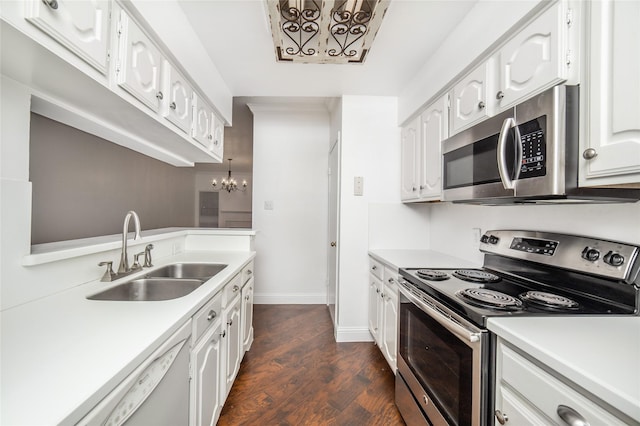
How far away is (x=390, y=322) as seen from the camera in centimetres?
195

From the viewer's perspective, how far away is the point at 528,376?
77 cm

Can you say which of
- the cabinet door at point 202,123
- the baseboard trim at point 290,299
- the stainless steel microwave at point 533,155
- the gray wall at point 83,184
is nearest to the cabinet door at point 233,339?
the gray wall at point 83,184

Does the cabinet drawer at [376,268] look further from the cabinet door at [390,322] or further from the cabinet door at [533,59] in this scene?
the cabinet door at [533,59]

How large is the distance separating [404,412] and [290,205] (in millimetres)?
2631

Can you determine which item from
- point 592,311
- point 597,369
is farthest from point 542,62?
point 597,369

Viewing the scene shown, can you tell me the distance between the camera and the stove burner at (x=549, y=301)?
0.99 meters

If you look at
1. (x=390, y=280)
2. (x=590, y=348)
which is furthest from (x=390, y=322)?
(x=590, y=348)

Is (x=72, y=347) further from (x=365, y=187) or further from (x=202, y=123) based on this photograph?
(x=365, y=187)

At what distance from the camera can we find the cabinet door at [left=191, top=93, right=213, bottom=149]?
189cm

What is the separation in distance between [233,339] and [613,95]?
Answer: 211 cm

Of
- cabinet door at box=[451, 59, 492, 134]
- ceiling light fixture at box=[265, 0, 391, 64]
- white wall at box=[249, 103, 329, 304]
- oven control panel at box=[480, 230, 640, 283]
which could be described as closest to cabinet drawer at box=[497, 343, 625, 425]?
oven control panel at box=[480, 230, 640, 283]

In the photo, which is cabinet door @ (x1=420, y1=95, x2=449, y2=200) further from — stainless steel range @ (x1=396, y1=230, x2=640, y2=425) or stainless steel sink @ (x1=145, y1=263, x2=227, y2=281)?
stainless steel sink @ (x1=145, y1=263, x2=227, y2=281)

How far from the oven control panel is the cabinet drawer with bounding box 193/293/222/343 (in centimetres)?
161

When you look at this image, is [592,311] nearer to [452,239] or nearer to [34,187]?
[452,239]
